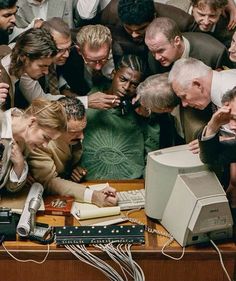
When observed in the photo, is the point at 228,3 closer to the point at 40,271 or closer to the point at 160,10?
the point at 160,10

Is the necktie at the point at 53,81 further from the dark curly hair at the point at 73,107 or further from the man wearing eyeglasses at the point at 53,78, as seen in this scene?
the dark curly hair at the point at 73,107

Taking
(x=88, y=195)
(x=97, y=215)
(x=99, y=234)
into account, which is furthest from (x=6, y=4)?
(x=99, y=234)

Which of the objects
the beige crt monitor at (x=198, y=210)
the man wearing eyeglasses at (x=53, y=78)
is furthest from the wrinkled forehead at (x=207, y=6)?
the beige crt monitor at (x=198, y=210)

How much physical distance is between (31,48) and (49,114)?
0.46 m

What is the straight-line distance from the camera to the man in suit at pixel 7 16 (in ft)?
14.1

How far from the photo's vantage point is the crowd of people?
4.02 meters

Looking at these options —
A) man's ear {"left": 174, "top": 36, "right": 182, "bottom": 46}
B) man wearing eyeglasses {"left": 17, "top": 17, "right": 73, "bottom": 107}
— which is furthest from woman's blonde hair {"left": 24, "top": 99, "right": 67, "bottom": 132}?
man's ear {"left": 174, "top": 36, "right": 182, "bottom": 46}

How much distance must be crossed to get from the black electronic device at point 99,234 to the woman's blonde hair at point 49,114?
1.76ft

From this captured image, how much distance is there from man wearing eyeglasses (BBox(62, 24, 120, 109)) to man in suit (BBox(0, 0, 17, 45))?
1.27 feet

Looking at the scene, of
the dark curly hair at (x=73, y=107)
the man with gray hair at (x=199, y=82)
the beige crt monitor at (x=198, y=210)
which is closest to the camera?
the beige crt monitor at (x=198, y=210)

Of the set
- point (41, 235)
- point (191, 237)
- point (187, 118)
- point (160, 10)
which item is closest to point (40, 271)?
point (41, 235)

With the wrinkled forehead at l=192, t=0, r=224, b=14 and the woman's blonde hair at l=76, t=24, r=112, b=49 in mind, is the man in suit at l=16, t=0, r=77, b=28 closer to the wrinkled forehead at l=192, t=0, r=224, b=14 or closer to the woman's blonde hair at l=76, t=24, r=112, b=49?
the woman's blonde hair at l=76, t=24, r=112, b=49

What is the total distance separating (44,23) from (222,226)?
1549 millimetres

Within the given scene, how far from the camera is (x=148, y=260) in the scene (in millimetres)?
4008
